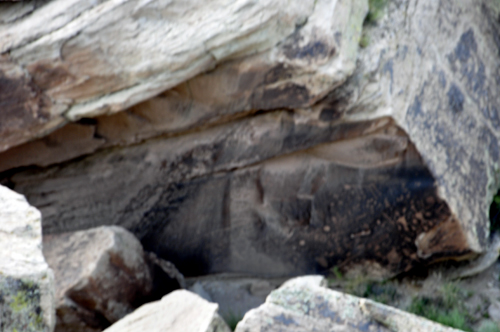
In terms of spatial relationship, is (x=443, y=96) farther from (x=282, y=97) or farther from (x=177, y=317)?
(x=177, y=317)

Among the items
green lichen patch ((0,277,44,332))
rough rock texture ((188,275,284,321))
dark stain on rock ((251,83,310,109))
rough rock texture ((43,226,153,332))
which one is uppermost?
green lichen patch ((0,277,44,332))

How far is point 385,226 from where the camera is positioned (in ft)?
11.1

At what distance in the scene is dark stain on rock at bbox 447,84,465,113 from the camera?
132 inches

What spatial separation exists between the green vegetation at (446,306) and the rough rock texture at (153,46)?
1648mm

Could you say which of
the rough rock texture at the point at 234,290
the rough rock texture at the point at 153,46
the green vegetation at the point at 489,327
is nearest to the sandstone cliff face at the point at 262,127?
the rough rock texture at the point at 153,46

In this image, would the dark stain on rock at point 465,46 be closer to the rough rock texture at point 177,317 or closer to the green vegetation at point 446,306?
the green vegetation at point 446,306

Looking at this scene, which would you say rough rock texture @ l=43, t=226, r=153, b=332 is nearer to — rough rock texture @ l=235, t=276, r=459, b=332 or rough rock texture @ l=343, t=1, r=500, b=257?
rough rock texture @ l=235, t=276, r=459, b=332

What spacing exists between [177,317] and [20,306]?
3.40 feet

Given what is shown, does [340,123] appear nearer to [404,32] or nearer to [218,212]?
[404,32]

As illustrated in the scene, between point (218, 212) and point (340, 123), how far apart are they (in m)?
1.18

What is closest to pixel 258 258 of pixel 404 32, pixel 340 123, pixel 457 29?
pixel 340 123

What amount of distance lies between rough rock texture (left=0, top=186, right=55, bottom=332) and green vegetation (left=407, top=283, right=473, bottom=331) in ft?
8.36

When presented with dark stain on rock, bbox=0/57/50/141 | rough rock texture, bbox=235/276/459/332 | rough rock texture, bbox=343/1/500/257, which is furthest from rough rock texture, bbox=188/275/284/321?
rough rock texture, bbox=235/276/459/332

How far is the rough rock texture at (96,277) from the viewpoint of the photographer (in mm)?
3109
